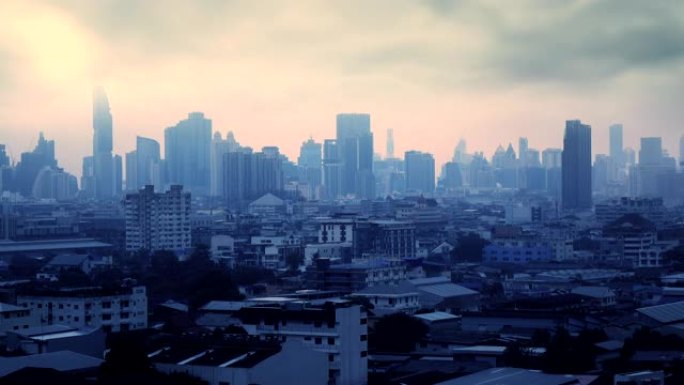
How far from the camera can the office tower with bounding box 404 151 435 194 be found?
236 ft

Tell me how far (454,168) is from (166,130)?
1840 cm

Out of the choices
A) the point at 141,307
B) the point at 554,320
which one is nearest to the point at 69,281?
the point at 141,307

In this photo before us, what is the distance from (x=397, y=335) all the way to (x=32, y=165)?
54479 millimetres

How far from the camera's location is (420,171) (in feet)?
239

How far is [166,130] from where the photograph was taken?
69062mm

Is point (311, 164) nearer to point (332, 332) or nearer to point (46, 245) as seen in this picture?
point (46, 245)

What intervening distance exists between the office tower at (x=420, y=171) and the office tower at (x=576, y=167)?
61.0ft

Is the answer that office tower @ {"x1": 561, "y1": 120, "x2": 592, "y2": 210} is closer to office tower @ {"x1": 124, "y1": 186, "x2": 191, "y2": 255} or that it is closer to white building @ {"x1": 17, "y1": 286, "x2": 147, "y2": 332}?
office tower @ {"x1": 124, "y1": 186, "x2": 191, "y2": 255}

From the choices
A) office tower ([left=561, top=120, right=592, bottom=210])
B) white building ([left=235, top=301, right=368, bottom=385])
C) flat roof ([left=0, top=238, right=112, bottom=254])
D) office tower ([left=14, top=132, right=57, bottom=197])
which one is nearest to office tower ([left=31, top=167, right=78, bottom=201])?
office tower ([left=14, top=132, right=57, bottom=197])

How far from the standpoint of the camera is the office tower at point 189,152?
68.9 m

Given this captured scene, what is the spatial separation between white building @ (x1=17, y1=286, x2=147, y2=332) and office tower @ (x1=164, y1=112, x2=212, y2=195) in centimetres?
5493

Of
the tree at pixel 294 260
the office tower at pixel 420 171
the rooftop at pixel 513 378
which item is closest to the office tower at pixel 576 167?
the office tower at pixel 420 171

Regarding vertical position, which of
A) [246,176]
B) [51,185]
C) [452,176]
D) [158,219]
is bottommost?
[158,219]

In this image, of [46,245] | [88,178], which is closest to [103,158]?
[88,178]
